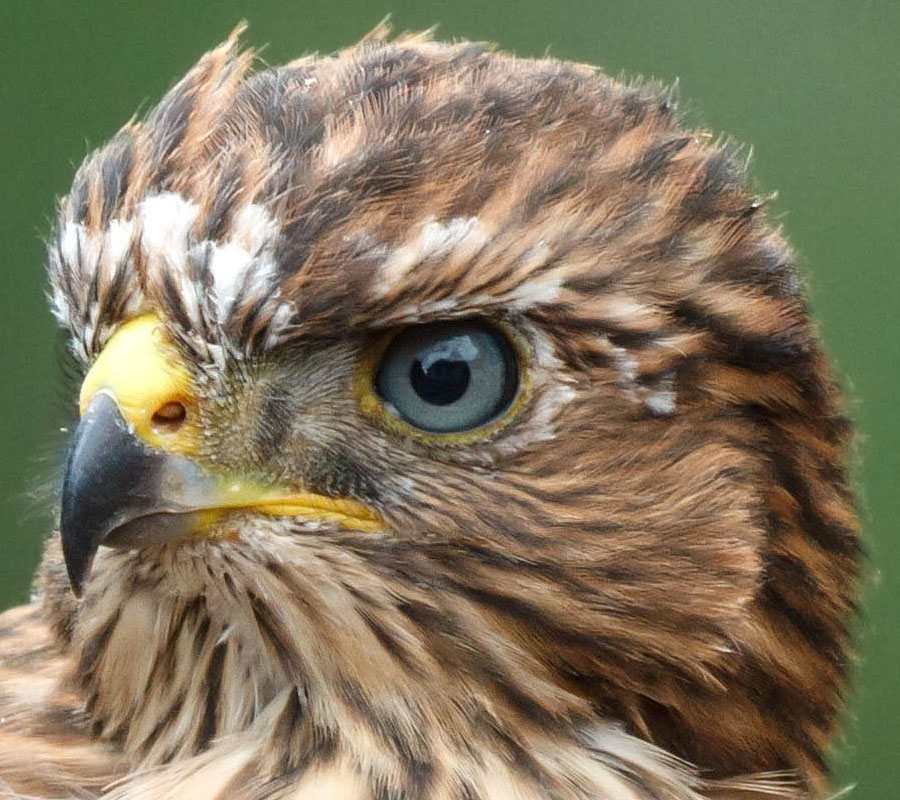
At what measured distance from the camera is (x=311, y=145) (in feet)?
5.31

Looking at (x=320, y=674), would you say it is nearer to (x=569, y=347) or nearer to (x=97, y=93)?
(x=569, y=347)

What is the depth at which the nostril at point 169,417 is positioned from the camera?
1.54 meters

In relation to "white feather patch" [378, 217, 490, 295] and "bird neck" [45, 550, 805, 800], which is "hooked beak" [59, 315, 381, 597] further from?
"white feather patch" [378, 217, 490, 295]

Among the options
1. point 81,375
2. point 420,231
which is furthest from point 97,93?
point 420,231

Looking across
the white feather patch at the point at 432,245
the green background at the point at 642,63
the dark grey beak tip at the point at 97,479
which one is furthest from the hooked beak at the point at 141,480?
the green background at the point at 642,63

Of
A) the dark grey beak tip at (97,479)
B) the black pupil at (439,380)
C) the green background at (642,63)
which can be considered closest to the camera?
the dark grey beak tip at (97,479)

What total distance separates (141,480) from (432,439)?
315mm

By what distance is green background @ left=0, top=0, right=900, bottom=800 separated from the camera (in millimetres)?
3494

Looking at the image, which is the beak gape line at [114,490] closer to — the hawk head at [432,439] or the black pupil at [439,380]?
the hawk head at [432,439]

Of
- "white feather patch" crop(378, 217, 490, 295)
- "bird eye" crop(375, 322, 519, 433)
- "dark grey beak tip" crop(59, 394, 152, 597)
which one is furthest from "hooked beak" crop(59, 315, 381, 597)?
"white feather patch" crop(378, 217, 490, 295)

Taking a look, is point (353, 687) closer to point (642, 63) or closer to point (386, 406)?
point (386, 406)

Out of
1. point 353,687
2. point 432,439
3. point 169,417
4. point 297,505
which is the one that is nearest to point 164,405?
point 169,417

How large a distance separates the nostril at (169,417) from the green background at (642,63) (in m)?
1.94

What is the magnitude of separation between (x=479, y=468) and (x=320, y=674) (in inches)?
11.8
